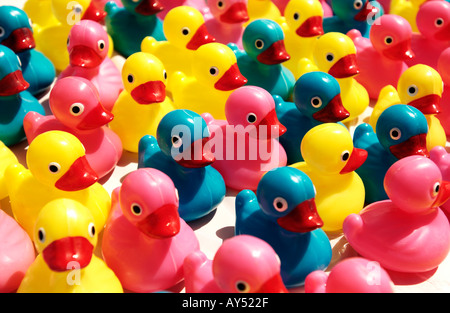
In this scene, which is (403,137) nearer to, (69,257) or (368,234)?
(368,234)

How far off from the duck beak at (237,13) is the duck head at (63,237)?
171 cm

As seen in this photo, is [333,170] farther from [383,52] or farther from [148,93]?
[383,52]

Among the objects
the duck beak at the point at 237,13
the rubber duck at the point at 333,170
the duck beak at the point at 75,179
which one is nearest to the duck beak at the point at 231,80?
the rubber duck at the point at 333,170

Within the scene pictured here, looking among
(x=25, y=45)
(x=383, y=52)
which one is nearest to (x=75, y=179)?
(x=25, y=45)

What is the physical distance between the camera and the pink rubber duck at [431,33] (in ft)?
10.8

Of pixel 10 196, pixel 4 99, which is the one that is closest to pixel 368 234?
pixel 10 196

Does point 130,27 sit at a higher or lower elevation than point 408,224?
higher

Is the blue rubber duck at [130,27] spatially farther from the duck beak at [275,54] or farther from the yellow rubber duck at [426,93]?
the yellow rubber duck at [426,93]

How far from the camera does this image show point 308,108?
2699mm

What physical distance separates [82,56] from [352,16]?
1.52m

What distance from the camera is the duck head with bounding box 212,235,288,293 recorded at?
5.91ft

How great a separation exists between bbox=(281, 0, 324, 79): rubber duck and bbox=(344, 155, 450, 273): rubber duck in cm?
116

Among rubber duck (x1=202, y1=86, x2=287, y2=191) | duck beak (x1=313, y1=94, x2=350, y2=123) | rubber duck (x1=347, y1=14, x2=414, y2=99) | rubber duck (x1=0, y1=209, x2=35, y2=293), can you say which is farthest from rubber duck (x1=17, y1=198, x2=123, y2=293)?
rubber duck (x1=347, y1=14, x2=414, y2=99)

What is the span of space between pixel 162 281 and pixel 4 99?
115 cm
